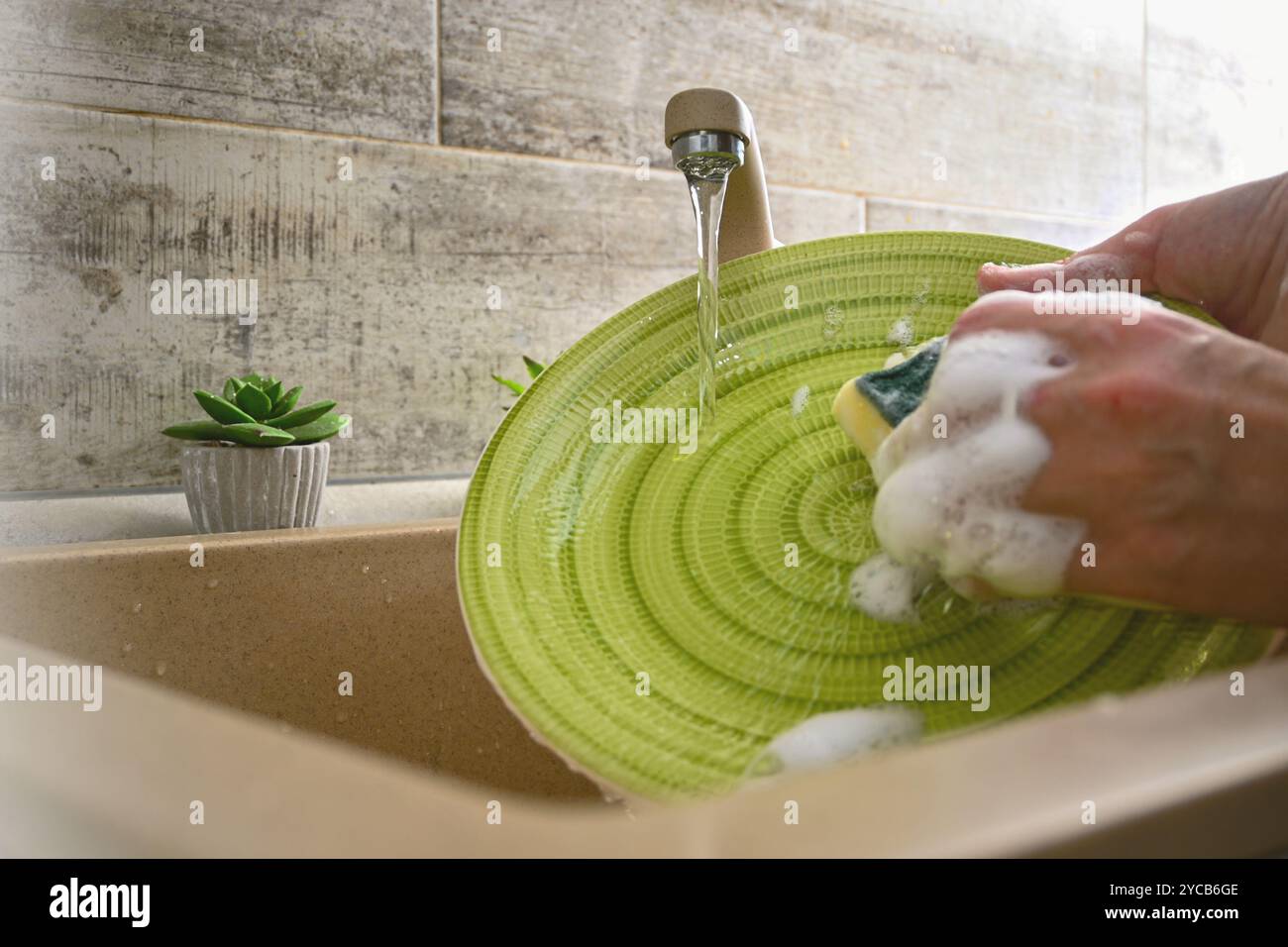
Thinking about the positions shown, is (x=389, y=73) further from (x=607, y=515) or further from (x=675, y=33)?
(x=607, y=515)

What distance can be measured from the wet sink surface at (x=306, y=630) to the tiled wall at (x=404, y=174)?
1.02 feet

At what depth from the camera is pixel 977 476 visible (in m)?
0.42

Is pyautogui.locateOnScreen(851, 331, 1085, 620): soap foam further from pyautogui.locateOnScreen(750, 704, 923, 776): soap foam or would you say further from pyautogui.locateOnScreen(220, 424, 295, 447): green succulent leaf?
pyautogui.locateOnScreen(220, 424, 295, 447): green succulent leaf

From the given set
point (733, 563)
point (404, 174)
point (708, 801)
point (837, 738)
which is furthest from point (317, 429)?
point (708, 801)

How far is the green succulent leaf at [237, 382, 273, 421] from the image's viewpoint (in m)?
0.89

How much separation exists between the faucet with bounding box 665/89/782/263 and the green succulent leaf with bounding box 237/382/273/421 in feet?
1.53

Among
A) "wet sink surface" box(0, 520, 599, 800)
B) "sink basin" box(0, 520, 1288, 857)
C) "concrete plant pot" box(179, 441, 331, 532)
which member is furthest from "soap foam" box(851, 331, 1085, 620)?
"concrete plant pot" box(179, 441, 331, 532)

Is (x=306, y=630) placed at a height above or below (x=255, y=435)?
below

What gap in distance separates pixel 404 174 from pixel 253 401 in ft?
1.28

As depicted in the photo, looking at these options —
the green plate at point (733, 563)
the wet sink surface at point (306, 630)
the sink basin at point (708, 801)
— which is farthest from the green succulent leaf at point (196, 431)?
the sink basin at point (708, 801)

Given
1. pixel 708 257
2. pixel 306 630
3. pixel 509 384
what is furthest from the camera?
pixel 509 384

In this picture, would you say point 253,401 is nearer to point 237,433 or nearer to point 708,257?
point 237,433
